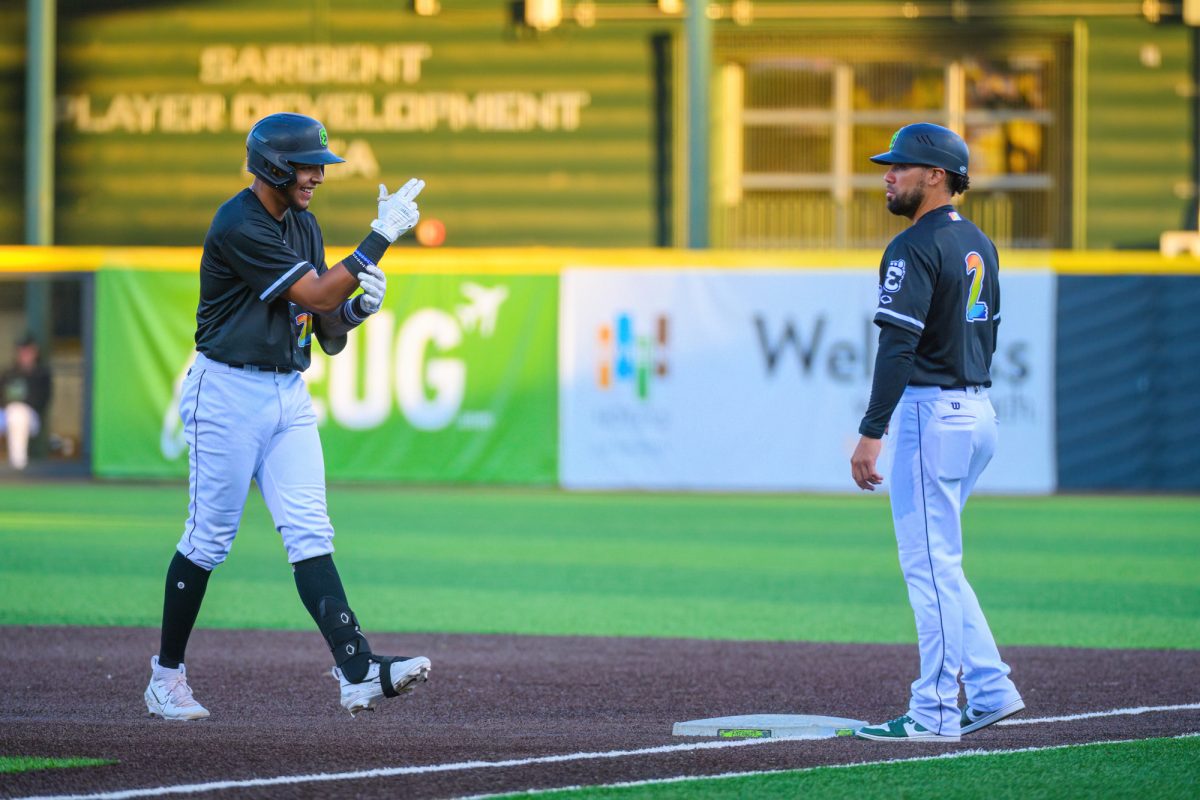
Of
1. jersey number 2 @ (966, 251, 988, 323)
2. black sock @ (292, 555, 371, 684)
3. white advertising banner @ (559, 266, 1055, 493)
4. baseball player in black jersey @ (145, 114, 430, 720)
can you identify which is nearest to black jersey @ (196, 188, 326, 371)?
baseball player in black jersey @ (145, 114, 430, 720)

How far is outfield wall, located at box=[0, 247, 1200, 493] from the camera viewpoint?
16.7m

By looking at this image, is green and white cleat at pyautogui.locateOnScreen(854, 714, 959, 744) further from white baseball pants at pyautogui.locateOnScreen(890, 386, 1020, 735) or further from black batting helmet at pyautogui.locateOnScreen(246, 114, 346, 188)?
black batting helmet at pyautogui.locateOnScreen(246, 114, 346, 188)

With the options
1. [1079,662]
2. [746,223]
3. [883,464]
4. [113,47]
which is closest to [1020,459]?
[883,464]

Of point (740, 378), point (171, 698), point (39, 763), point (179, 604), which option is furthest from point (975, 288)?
point (740, 378)

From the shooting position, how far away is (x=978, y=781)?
181 inches

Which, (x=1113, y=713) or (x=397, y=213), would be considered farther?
(x=1113, y=713)

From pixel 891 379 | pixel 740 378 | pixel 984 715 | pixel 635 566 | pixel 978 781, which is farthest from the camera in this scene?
pixel 740 378

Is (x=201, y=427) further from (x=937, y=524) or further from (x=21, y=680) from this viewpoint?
(x=937, y=524)

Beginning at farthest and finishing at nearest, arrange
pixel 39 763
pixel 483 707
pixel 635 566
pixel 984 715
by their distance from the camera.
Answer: pixel 635 566
pixel 483 707
pixel 984 715
pixel 39 763

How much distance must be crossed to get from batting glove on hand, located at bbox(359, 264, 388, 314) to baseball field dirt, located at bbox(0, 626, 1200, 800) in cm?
137

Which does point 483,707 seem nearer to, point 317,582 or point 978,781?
point 317,582

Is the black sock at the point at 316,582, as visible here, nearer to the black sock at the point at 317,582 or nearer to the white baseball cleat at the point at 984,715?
the black sock at the point at 317,582

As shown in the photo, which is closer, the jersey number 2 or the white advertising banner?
the jersey number 2

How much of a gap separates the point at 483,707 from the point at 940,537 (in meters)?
1.83
